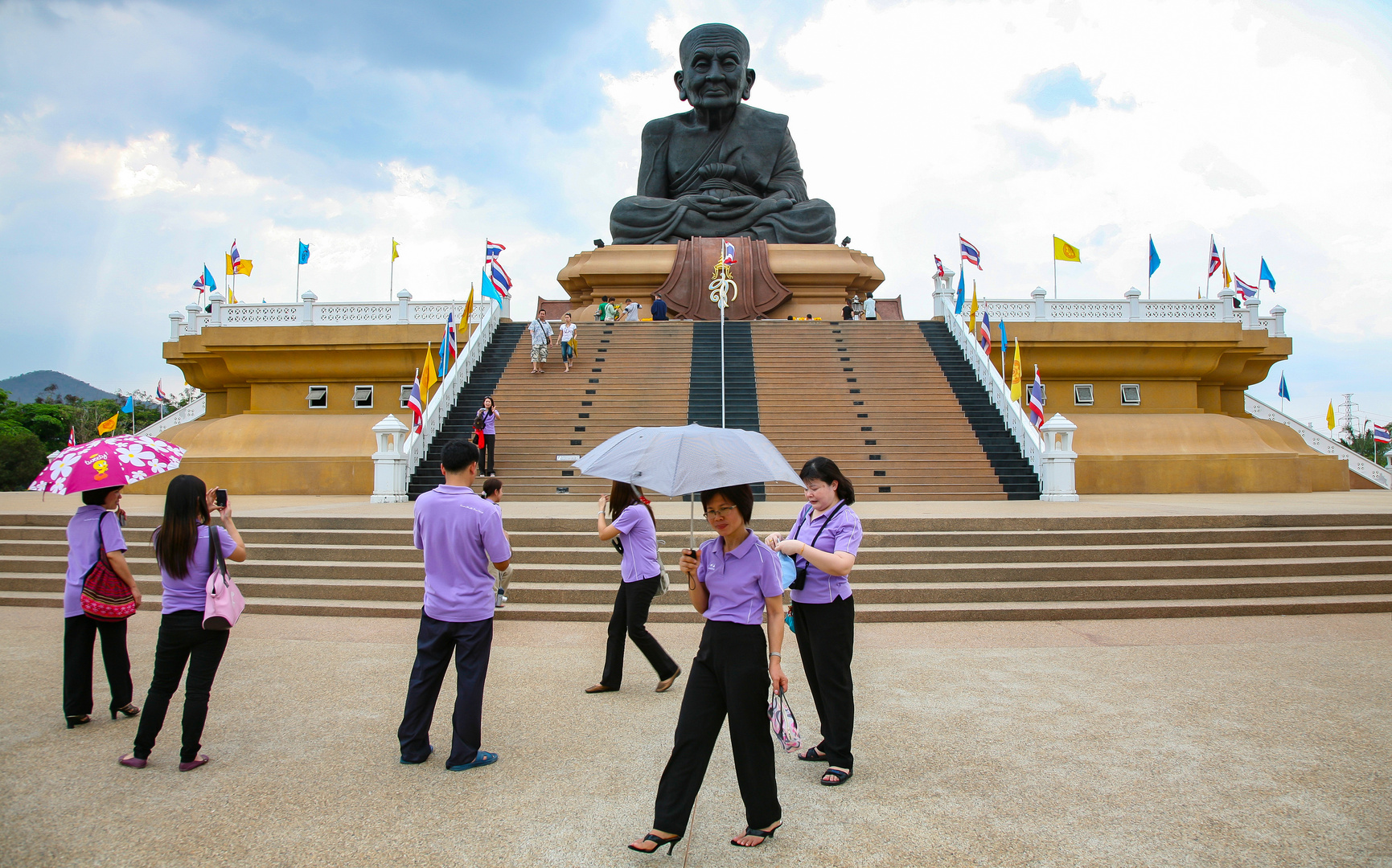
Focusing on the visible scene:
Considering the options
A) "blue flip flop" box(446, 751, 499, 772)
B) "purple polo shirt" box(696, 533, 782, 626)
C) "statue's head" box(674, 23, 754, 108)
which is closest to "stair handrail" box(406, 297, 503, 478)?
"blue flip flop" box(446, 751, 499, 772)

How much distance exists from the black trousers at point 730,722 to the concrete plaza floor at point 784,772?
0.75 feet

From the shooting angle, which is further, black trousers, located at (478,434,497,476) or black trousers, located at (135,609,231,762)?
black trousers, located at (478,434,497,476)

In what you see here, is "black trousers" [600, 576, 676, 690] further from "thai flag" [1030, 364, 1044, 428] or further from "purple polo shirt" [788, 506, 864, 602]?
"thai flag" [1030, 364, 1044, 428]

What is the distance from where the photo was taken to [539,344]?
17.6 metres

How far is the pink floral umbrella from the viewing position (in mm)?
4324

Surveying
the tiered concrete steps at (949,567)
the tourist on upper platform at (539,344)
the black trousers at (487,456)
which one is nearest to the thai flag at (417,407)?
the black trousers at (487,456)

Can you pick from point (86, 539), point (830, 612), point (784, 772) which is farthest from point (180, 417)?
point (830, 612)

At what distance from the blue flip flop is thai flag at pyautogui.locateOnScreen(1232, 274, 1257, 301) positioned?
22.6m

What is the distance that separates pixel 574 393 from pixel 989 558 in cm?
957

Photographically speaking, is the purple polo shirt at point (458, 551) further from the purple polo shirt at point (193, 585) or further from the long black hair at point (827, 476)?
the long black hair at point (827, 476)

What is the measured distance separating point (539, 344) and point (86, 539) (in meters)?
13.3

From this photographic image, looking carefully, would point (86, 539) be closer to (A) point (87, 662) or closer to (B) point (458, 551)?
(A) point (87, 662)

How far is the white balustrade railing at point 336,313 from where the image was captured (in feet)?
63.6

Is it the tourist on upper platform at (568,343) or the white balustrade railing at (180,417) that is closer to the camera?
the tourist on upper platform at (568,343)
